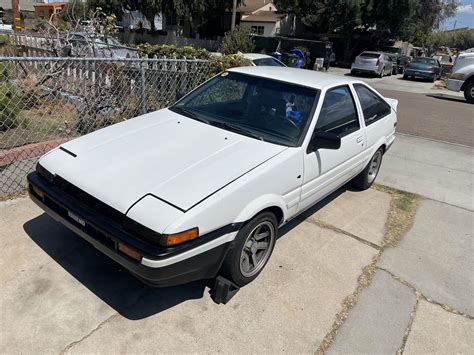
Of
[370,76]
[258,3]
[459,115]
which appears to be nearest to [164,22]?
[258,3]

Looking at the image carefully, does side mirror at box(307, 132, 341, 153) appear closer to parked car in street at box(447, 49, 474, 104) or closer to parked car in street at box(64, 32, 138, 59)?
parked car in street at box(64, 32, 138, 59)

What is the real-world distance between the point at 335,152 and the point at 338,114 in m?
0.42

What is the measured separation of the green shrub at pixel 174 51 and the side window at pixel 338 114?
3.63 m

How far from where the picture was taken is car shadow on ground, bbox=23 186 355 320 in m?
2.68

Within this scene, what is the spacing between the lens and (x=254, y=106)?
3496mm

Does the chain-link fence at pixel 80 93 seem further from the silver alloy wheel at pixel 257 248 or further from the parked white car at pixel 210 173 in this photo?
the silver alloy wheel at pixel 257 248

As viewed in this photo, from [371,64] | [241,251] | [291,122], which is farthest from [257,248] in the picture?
[371,64]

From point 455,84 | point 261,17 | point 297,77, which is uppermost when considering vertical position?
point 261,17

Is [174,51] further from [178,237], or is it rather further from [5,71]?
[178,237]

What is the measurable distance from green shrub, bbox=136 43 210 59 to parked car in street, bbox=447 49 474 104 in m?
11.9

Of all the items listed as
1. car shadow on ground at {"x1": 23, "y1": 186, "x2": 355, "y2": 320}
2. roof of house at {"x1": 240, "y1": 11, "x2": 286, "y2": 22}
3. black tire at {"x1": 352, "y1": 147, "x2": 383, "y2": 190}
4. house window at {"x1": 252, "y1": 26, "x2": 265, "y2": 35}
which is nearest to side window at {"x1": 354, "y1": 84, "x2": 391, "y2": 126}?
black tire at {"x1": 352, "y1": 147, "x2": 383, "y2": 190}

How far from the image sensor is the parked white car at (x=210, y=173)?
91.2 inches

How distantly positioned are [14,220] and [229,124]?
2156 millimetres

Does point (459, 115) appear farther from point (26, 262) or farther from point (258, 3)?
point (258, 3)
